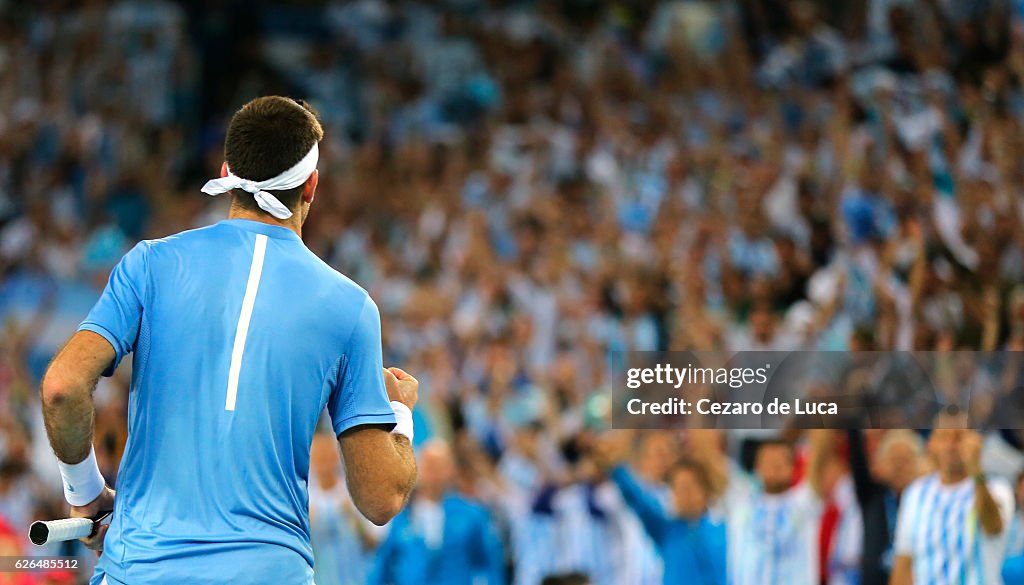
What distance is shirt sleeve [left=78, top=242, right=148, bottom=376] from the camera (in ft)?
7.97

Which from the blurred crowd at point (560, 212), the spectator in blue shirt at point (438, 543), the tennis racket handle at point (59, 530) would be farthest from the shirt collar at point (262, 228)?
the spectator in blue shirt at point (438, 543)

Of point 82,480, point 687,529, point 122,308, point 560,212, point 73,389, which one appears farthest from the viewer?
point 560,212

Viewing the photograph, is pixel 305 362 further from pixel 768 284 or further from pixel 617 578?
pixel 768 284

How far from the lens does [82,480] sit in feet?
8.42

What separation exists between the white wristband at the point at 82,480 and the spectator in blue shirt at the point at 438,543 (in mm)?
4840

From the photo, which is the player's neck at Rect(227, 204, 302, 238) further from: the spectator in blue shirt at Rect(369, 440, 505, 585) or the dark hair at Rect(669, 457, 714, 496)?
the spectator in blue shirt at Rect(369, 440, 505, 585)

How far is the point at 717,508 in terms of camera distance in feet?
22.0

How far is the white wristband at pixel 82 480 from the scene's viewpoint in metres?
2.54

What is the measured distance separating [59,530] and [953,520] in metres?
4.47

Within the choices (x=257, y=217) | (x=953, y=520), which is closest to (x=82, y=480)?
(x=257, y=217)

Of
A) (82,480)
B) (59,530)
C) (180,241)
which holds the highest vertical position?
(180,241)

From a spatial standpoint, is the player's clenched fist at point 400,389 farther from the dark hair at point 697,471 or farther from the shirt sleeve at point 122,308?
the dark hair at point 697,471

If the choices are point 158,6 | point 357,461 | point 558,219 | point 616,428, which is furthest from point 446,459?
point 158,6

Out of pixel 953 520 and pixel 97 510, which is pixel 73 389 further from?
pixel 953 520
